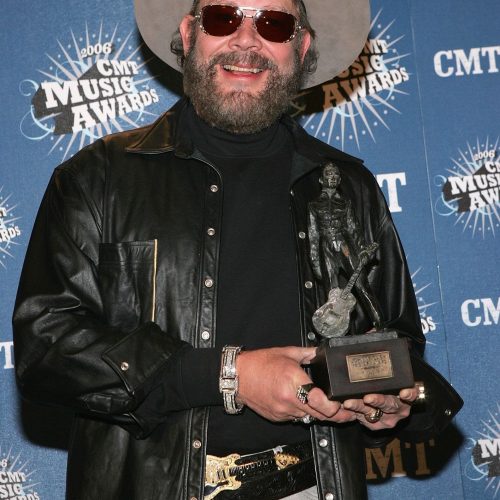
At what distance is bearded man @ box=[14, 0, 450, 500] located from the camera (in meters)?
1.73

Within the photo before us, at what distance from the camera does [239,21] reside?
213 cm

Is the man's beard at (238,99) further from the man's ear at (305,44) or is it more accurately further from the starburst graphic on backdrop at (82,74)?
the starburst graphic on backdrop at (82,74)

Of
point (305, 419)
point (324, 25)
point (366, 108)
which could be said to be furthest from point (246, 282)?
point (366, 108)

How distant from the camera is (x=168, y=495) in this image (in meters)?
1.77

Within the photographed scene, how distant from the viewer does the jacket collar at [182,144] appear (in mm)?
2084

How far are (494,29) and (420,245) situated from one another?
0.89m

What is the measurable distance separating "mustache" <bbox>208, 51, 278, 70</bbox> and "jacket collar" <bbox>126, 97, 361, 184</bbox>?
0.19m

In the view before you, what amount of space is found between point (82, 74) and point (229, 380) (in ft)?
6.04

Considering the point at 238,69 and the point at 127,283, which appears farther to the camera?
the point at 238,69

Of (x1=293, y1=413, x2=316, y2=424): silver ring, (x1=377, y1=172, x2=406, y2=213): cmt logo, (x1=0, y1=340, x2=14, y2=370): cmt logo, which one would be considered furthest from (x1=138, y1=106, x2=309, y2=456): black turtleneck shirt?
(x1=0, y1=340, x2=14, y2=370): cmt logo

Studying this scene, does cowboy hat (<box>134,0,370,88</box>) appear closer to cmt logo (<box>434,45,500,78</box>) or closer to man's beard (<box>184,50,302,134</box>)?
man's beard (<box>184,50,302,134</box>)

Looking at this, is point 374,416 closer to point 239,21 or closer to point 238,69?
point 238,69

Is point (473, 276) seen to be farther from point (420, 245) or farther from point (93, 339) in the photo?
point (93, 339)

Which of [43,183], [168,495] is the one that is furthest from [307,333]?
[43,183]
